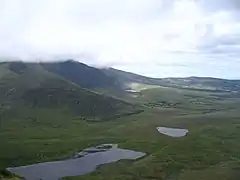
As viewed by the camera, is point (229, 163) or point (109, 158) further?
point (109, 158)

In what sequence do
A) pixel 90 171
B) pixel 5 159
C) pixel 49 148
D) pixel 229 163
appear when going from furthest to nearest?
pixel 49 148 < pixel 5 159 < pixel 229 163 < pixel 90 171

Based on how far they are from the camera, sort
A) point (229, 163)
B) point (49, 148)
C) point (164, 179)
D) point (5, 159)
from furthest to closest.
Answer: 1. point (49, 148)
2. point (5, 159)
3. point (229, 163)
4. point (164, 179)

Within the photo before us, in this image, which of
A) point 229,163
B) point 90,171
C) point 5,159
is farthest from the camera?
point 5,159

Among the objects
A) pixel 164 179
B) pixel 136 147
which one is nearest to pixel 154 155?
pixel 136 147

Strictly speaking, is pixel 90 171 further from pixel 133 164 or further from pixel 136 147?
pixel 136 147

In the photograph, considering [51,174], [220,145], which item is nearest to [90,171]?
[51,174]

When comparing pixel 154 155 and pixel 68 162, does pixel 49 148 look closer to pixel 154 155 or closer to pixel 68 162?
pixel 68 162
